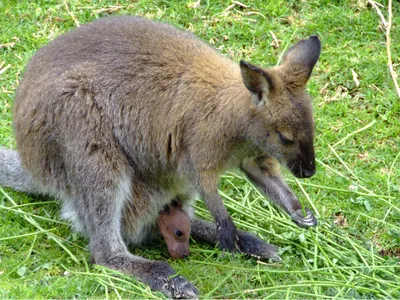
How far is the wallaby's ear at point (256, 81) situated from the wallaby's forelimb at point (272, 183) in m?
0.63

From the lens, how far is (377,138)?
23.3ft

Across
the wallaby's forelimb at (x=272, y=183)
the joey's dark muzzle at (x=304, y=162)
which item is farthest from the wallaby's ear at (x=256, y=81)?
the wallaby's forelimb at (x=272, y=183)

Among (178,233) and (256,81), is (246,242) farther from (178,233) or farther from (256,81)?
(256,81)

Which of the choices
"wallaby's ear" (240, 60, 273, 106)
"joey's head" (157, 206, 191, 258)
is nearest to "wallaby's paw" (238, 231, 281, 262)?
"joey's head" (157, 206, 191, 258)

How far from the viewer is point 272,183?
5.95m

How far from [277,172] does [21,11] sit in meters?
3.70

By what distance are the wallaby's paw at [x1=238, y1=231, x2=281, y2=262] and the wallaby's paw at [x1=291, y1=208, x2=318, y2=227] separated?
272 mm

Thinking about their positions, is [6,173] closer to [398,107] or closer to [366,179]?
[366,179]

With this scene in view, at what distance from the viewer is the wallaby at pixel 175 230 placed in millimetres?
5891

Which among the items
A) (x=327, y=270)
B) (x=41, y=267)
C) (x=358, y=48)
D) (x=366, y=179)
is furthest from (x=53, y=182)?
(x=358, y=48)

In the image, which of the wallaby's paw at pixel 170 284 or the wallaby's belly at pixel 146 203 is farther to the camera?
the wallaby's belly at pixel 146 203

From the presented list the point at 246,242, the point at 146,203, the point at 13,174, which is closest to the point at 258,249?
the point at 246,242

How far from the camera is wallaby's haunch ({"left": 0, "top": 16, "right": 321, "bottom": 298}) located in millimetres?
5488

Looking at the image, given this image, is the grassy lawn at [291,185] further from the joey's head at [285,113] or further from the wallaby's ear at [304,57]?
the wallaby's ear at [304,57]
